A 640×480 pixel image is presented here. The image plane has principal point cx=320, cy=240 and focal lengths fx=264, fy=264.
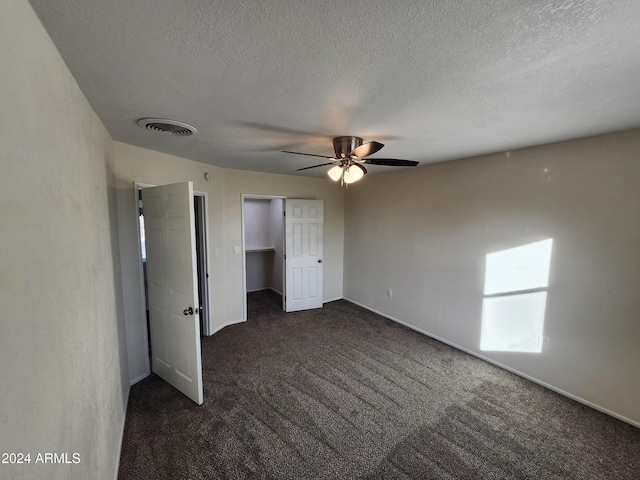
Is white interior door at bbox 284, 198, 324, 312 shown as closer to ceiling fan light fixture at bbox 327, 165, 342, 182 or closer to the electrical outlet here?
ceiling fan light fixture at bbox 327, 165, 342, 182

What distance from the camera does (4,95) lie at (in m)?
0.71

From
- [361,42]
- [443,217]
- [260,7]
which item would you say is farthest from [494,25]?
[443,217]

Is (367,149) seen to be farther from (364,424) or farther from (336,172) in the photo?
(364,424)

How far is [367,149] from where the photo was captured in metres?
2.04

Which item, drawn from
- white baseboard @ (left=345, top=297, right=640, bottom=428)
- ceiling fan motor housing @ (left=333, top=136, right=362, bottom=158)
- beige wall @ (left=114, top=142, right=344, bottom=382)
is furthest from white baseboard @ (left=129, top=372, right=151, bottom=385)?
white baseboard @ (left=345, top=297, right=640, bottom=428)

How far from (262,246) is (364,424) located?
4402 millimetres

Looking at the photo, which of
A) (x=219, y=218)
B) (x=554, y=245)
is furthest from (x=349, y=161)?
(x=219, y=218)

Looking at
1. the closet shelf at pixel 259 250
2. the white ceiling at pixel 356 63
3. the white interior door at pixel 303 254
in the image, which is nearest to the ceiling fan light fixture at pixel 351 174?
the white ceiling at pixel 356 63

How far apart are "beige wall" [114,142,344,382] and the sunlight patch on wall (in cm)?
272

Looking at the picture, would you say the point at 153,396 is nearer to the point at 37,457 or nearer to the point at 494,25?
A: the point at 37,457

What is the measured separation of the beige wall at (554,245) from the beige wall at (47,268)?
11.9ft

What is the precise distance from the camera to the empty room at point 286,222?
0.92 metres

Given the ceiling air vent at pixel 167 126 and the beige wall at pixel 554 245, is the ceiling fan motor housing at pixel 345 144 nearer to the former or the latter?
the ceiling air vent at pixel 167 126

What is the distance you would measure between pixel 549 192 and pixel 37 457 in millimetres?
3737
